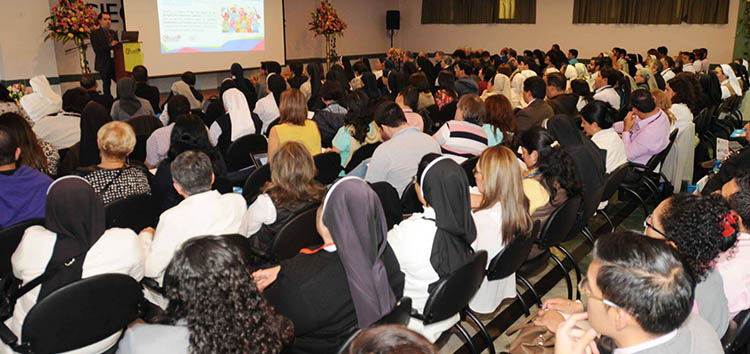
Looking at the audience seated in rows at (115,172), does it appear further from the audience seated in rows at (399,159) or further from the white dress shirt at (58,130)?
the white dress shirt at (58,130)

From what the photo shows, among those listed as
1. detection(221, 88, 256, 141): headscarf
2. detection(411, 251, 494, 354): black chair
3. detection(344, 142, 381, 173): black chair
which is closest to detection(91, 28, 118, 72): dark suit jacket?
detection(221, 88, 256, 141): headscarf

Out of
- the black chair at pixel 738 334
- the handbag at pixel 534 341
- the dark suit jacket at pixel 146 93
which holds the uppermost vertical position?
the dark suit jacket at pixel 146 93

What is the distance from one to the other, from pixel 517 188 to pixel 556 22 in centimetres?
1546

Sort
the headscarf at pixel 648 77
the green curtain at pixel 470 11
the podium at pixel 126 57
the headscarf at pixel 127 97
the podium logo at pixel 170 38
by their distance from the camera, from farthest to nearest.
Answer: the green curtain at pixel 470 11, the podium logo at pixel 170 38, the podium at pixel 126 57, the headscarf at pixel 648 77, the headscarf at pixel 127 97

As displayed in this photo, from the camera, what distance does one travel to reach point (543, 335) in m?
2.02

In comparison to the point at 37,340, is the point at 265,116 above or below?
above

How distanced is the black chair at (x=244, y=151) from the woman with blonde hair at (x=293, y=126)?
0.82 feet

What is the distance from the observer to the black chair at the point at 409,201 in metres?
3.92

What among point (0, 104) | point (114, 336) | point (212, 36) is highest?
point (212, 36)

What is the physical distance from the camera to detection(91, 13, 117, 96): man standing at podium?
9.88 meters

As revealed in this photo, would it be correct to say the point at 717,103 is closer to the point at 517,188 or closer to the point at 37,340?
the point at 517,188

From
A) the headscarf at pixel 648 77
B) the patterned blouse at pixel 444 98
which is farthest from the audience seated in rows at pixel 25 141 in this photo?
the headscarf at pixel 648 77

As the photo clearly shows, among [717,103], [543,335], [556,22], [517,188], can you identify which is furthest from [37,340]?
[556,22]

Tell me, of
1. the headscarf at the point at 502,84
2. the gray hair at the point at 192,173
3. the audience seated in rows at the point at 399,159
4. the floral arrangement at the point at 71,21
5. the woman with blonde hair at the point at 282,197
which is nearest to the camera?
the gray hair at the point at 192,173
